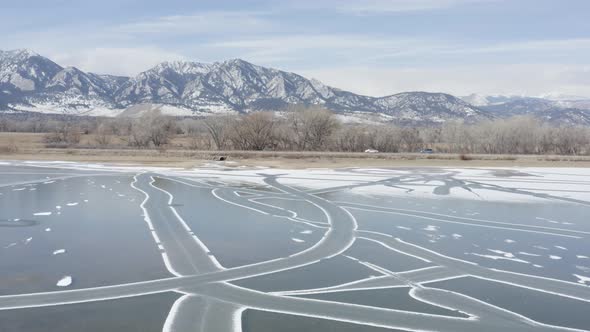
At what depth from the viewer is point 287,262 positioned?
12.7 meters

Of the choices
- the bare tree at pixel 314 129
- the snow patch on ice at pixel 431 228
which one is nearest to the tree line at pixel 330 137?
the bare tree at pixel 314 129

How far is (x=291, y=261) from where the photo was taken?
1282cm

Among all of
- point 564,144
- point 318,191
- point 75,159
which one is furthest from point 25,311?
point 564,144

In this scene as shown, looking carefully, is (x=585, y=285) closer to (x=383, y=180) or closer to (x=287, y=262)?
(x=287, y=262)

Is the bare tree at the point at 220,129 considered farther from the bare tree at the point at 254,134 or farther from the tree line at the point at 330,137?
the bare tree at the point at 254,134

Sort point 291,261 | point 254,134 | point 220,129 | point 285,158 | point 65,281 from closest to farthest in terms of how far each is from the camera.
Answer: point 65,281 < point 291,261 < point 285,158 < point 254,134 < point 220,129

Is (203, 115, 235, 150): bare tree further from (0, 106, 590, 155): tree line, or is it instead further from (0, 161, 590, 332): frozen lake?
(0, 161, 590, 332): frozen lake

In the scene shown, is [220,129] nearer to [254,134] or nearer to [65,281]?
[254,134]

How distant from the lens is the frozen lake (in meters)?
9.21

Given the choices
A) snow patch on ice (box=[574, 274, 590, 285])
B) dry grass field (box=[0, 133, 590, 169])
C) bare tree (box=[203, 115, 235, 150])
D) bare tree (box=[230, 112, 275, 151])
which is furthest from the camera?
bare tree (box=[203, 115, 235, 150])

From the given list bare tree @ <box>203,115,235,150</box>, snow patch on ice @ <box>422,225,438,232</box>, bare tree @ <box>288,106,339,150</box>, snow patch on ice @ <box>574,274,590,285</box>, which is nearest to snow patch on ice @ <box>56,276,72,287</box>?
snow patch on ice @ <box>574,274,590,285</box>

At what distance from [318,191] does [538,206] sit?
9.17 metres

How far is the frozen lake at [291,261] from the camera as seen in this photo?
9.21m

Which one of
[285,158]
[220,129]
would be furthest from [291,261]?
[220,129]
